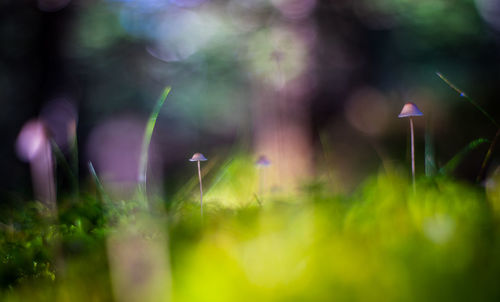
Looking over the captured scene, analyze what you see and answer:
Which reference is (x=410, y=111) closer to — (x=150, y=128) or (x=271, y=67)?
(x=150, y=128)

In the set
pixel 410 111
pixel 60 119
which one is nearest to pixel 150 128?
pixel 410 111

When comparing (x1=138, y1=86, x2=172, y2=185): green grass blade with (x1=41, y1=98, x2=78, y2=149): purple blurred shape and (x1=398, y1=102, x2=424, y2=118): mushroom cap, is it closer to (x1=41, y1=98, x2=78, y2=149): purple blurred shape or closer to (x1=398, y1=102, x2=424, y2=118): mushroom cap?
(x1=398, y1=102, x2=424, y2=118): mushroom cap

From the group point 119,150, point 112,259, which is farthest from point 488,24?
point 119,150

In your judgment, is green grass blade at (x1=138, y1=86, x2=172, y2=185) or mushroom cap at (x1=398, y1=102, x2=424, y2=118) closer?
green grass blade at (x1=138, y1=86, x2=172, y2=185)

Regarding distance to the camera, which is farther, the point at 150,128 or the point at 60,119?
the point at 60,119

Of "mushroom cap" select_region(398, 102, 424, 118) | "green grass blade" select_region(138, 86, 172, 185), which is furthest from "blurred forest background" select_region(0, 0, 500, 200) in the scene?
"green grass blade" select_region(138, 86, 172, 185)

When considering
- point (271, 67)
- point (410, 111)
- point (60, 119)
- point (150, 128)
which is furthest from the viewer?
point (60, 119)

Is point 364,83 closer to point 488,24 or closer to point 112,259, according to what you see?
point 488,24

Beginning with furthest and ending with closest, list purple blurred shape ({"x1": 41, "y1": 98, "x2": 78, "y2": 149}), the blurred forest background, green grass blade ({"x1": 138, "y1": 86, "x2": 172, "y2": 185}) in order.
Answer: purple blurred shape ({"x1": 41, "y1": 98, "x2": 78, "y2": 149})
the blurred forest background
green grass blade ({"x1": 138, "y1": 86, "x2": 172, "y2": 185})

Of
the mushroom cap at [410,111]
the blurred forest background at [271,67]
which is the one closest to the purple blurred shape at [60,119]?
the blurred forest background at [271,67]
